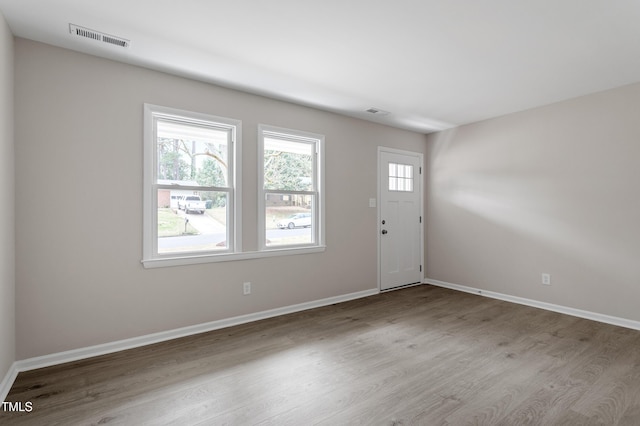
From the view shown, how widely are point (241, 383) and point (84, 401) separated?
993mm

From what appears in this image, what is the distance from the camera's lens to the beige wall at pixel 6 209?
7.16ft

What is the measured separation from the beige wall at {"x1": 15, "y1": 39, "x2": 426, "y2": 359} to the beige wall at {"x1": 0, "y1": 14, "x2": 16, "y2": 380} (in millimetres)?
83

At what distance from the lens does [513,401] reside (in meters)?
2.12

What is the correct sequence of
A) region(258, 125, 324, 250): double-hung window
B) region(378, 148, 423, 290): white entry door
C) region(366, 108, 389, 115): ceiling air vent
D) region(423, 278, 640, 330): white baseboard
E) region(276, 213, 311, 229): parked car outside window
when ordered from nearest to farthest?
region(423, 278, 640, 330): white baseboard → region(258, 125, 324, 250): double-hung window → region(276, 213, 311, 229): parked car outside window → region(366, 108, 389, 115): ceiling air vent → region(378, 148, 423, 290): white entry door

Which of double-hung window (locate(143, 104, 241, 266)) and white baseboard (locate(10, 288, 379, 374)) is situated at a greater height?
double-hung window (locate(143, 104, 241, 266))

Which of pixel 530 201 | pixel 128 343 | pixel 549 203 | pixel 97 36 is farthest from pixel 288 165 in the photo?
pixel 549 203

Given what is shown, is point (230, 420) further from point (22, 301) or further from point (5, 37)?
point (5, 37)

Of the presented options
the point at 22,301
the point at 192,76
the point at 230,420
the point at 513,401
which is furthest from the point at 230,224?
the point at 513,401

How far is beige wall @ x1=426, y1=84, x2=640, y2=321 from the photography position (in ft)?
11.5

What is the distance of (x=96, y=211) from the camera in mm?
2771

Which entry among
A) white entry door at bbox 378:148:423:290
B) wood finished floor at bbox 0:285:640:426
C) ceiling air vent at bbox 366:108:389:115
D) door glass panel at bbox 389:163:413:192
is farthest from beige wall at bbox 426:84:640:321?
ceiling air vent at bbox 366:108:389:115

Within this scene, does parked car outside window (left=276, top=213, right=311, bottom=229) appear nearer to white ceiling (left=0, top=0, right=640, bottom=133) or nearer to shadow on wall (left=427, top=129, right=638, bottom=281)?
white ceiling (left=0, top=0, right=640, bottom=133)

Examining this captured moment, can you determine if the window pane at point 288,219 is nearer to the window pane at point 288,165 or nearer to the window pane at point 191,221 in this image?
the window pane at point 288,165

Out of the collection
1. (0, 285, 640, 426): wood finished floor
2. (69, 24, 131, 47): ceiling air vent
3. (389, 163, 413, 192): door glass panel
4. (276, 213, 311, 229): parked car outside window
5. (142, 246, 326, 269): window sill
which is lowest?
(0, 285, 640, 426): wood finished floor
